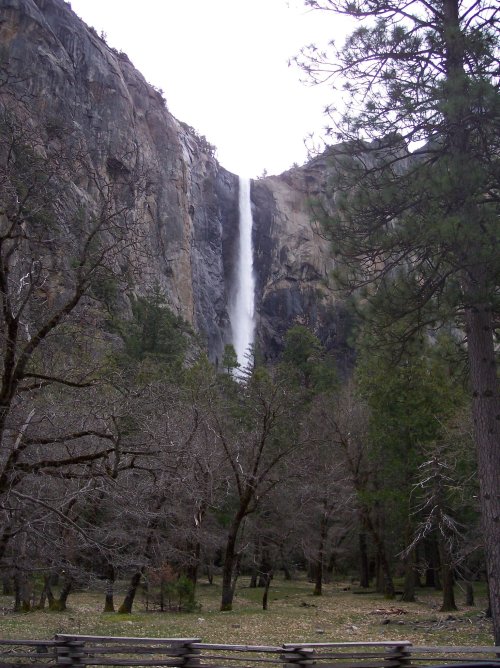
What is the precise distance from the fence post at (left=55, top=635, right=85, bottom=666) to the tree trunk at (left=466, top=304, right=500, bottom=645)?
539 cm

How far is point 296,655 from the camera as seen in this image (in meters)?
8.38

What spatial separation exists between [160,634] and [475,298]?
10.2 metres

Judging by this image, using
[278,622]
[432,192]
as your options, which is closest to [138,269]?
[432,192]

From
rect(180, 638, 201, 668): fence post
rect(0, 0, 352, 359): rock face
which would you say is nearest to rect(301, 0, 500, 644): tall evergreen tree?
rect(180, 638, 201, 668): fence post

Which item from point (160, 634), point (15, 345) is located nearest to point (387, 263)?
point (15, 345)

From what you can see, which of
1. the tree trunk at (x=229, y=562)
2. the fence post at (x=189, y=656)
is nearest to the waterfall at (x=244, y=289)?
the tree trunk at (x=229, y=562)

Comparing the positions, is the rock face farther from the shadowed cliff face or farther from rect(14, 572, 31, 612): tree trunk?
rect(14, 572, 31, 612): tree trunk

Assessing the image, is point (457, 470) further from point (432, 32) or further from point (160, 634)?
point (432, 32)

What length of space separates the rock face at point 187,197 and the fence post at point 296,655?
129ft

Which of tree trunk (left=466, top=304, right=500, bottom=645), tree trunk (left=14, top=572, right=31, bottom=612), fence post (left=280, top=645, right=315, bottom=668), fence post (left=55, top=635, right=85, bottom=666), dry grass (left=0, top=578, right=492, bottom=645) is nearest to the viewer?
fence post (left=280, top=645, right=315, bottom=668)

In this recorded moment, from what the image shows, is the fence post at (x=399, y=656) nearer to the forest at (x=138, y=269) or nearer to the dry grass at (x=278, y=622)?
the forest at (x=138, y=269)

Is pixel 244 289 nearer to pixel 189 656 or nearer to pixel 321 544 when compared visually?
pixel 321 544

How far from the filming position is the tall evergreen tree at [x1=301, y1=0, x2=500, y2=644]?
935 cm

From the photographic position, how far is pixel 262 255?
70562 millimetres
